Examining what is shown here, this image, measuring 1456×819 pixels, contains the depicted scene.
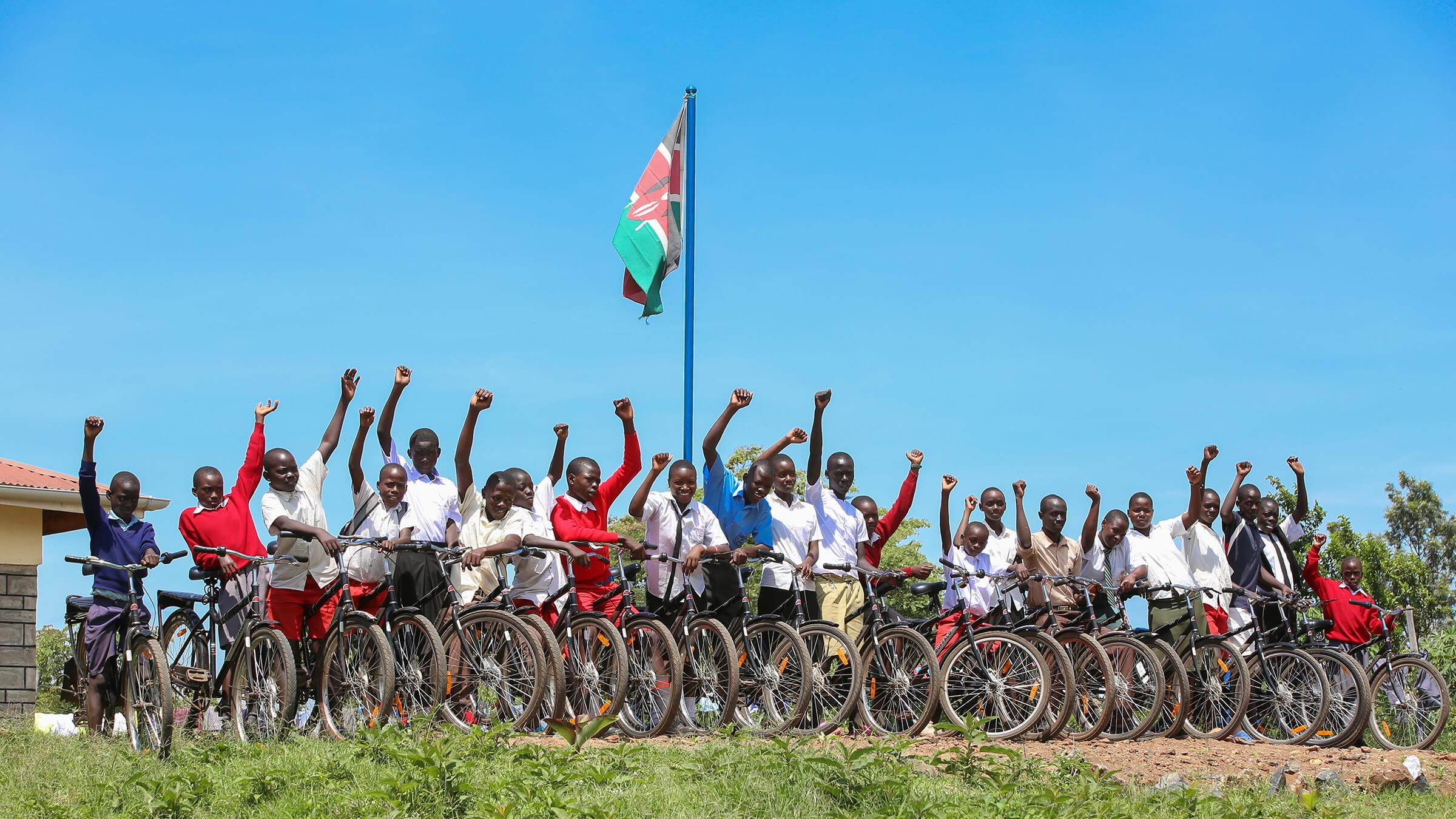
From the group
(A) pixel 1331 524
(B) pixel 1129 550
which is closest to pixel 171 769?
(B) pixel 1129 550

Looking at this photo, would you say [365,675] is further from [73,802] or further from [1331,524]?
[1331,524]

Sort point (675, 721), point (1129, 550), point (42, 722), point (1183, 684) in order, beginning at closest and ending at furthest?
point (675, 721)
point (1183, 684)
point (1129, 550)
point (42, 722)

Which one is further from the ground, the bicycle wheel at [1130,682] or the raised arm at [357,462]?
the raised arm at [357,462]

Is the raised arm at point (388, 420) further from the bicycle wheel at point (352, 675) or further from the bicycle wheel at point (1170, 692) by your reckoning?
the bicycle wheel at point (1170, 692)

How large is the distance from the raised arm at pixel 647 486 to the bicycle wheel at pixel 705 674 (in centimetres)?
106

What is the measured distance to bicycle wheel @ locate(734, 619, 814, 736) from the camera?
7832 mm

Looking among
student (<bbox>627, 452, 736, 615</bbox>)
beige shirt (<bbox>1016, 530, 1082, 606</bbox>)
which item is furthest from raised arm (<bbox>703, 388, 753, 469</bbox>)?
beige shirt (<bbox>1016, 530, 1082, 606</bbox>)

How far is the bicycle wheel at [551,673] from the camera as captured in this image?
7.28 metres

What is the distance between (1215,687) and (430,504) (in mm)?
5849

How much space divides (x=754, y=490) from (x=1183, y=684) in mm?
3354

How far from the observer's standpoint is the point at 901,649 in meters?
8.44

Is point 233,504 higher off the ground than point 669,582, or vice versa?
point 233,504

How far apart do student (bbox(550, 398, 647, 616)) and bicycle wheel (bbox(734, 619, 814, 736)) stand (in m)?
0.90

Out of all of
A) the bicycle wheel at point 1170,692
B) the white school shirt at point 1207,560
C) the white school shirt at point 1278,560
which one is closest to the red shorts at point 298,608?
the bicycle wheel at point 1170,692
